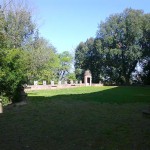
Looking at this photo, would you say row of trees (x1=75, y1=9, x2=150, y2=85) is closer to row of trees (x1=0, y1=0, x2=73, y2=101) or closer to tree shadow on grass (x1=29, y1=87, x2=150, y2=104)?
row of trees (x1=0, y1=0, x2=73, y2=101)

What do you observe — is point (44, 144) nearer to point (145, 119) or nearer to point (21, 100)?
point (145, 119)

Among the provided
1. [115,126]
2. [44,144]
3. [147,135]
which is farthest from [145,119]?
[44,144]

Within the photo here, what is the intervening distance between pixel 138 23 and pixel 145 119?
150 feet

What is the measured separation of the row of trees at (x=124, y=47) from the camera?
173ft

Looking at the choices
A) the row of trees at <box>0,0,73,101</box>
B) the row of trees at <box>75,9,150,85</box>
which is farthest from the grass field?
the row of trees at <box>75,9,150,85</box>

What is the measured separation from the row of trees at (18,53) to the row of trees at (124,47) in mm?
20932

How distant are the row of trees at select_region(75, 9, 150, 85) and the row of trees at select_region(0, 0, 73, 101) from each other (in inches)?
824

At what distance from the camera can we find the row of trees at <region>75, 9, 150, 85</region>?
5278 cm

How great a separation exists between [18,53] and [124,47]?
39.8 m

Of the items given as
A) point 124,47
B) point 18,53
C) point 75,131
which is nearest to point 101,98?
point 18,53

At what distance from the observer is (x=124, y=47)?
178 ft

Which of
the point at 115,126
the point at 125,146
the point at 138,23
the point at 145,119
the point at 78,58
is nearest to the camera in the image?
the point at 125,146

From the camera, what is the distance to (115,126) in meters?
8.34

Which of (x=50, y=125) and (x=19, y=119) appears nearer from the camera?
(x=50, y=125)
